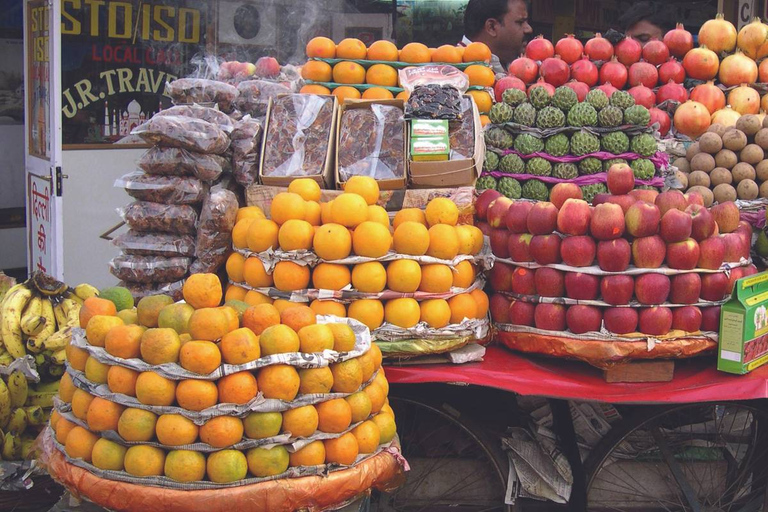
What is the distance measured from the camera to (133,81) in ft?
19.9

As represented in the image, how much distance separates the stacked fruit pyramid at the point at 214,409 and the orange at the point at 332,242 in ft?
1.68

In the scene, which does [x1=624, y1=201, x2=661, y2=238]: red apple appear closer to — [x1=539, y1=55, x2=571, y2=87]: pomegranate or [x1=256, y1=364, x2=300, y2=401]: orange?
[x1=256, y1=364, x2=300, y2=401]: orange

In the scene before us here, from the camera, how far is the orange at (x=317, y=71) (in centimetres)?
450

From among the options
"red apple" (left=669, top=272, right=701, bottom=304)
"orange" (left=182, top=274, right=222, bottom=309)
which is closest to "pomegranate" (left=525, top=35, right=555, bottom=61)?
"red apple" (left=669, top=272, right=701, bottom=304)

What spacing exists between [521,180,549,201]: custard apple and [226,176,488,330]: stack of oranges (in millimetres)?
856

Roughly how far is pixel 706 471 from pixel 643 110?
1930 mm

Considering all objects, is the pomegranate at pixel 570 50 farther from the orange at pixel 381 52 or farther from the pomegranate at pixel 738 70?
the orange at pixel 381 52

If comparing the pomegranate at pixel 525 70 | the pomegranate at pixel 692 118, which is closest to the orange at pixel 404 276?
the pomegranate at pixel 525 70

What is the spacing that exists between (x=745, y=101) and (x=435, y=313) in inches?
124

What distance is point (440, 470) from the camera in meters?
3.73

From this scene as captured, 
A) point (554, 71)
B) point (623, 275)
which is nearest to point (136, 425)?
point (623, 275)

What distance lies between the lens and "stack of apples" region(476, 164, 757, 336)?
326cm

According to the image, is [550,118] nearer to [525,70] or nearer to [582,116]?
[582,116]

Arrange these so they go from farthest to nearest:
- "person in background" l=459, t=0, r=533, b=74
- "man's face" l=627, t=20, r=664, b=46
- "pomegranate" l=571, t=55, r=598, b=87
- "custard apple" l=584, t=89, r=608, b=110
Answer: "person in background" l=459, t=0, r=533, b=74, "man's face" l=627, t=20, r=664, b=46, "pomegranate" l=571, t=55, r=598, b=87, "custard apple" l=584, t=89, r=608, b=110
